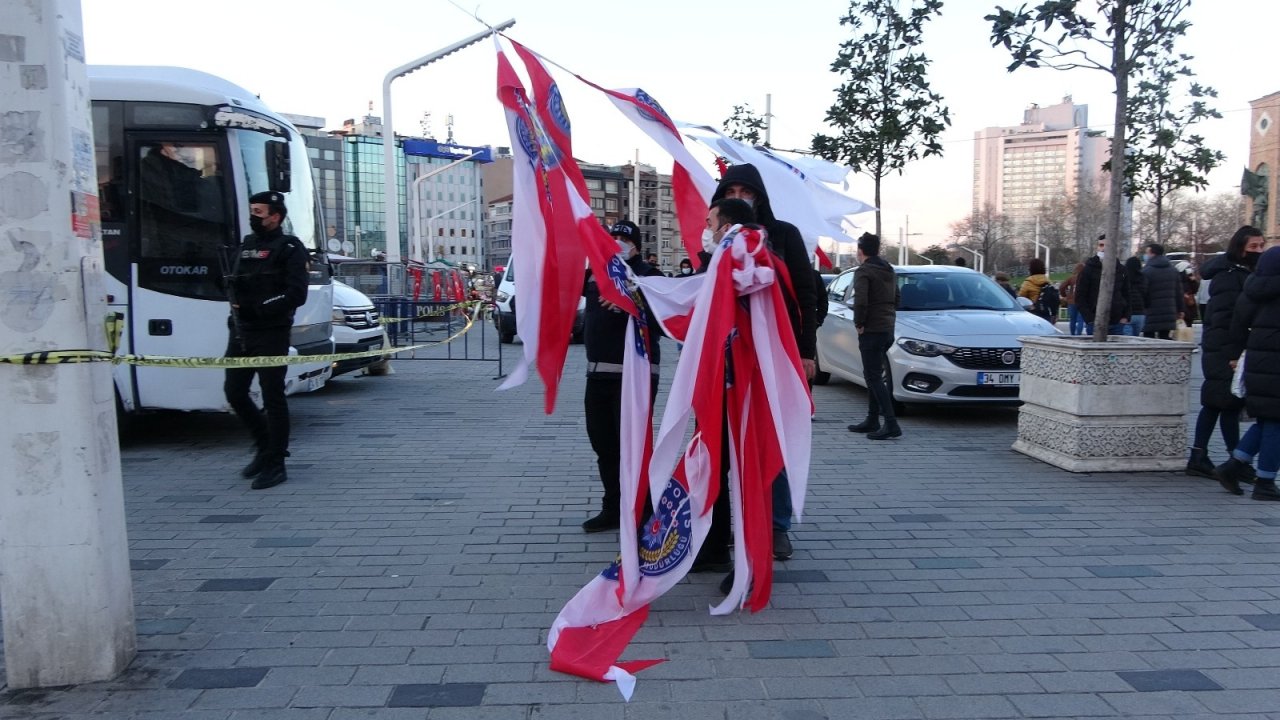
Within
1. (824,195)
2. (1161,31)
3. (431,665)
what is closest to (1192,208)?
(1161,31)

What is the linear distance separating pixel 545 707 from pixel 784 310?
6.64 ft

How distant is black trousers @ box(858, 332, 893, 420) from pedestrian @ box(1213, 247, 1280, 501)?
283 cm

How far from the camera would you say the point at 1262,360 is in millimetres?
5707

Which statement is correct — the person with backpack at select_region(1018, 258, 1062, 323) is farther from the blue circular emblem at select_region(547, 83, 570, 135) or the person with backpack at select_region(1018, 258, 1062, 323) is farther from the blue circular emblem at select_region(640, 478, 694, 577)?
the blue circular emblem at select_region(640, 478, 694, 577)

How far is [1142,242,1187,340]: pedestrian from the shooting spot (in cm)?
1080

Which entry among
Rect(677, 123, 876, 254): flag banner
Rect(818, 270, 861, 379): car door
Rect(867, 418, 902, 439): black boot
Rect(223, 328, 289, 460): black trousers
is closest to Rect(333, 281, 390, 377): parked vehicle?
Rect(223, 328, 289, 460): black trousers

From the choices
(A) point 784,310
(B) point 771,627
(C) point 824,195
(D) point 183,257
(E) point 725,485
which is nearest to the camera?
(B) point 771,627

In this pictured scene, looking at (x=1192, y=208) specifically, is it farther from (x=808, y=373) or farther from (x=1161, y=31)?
(x=808, y=373)

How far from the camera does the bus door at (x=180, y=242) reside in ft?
24.3

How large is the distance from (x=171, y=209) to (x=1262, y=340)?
8136 mm

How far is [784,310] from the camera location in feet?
13.6

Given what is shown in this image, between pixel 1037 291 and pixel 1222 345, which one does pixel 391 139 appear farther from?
pixel 1222 345

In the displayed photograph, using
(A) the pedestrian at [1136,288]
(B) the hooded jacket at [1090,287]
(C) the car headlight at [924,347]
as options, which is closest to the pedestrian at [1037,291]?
(B) the hooded jacket at [1090,287]

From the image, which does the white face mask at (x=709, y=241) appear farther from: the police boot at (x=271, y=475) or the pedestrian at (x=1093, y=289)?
the pedestrian at (x=1093, y=289)
